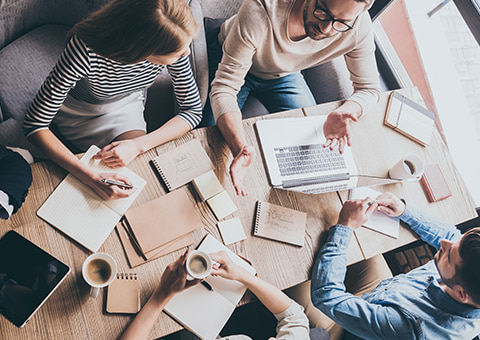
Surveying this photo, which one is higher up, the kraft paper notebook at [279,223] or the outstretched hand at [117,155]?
the outstretched hand at [117,155]

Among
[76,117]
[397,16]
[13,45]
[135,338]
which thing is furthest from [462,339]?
[397,16]

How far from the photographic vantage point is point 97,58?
1.14m

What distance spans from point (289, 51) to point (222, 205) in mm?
738

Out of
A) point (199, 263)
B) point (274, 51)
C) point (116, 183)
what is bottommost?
point (199, 263)

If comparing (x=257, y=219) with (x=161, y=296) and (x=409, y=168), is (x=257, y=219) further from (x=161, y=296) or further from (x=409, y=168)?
(x=409, y=168)

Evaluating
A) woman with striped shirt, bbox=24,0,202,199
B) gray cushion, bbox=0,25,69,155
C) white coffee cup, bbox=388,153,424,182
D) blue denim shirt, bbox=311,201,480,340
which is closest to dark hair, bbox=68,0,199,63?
woman with striped shirt, bbox=24,0,202,199

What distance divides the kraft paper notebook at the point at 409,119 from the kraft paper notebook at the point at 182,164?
89cm

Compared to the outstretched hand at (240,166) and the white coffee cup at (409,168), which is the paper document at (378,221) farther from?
the outstretched hand at (240,166)

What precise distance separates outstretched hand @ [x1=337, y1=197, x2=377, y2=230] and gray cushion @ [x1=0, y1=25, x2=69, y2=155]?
1.31 meters

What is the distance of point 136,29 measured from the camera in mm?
1015

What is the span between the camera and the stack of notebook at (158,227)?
1.09 metres

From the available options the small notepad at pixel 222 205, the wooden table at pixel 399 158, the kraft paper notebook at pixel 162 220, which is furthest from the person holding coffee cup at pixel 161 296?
the wooden table at pixel 399 158

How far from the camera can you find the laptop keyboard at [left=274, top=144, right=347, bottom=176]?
1.32m

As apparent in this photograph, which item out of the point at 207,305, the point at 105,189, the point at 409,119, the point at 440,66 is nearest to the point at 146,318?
the point at 207,305
